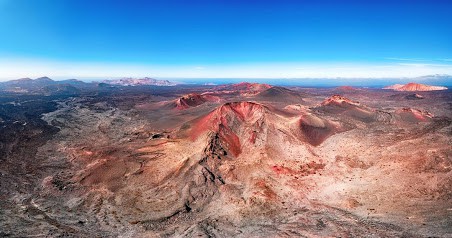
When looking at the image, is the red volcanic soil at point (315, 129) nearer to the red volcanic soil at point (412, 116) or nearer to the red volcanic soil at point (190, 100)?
the red volcanic soil at point (412, 116)

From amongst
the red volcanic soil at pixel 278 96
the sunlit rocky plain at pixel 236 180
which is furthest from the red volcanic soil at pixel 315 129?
the red volcanic soil at pixel 278 96

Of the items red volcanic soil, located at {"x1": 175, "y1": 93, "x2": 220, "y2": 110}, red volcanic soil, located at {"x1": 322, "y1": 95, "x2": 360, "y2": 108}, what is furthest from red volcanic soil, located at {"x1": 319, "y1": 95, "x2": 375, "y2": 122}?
red volcanic soil, located at {"x1": 175, "y1": 93, "x2": 220, "y2": 110}

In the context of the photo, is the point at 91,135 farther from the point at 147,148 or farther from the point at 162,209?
the point at 162,209

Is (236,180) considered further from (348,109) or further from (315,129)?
(348,109)

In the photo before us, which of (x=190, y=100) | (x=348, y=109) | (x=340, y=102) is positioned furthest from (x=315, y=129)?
(x=190, y=100)

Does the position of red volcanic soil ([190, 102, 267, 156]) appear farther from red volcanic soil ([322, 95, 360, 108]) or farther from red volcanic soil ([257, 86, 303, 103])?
red volcanic soil ([257, 86, 303, 103])

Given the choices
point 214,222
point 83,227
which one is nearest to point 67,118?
point 83,227
